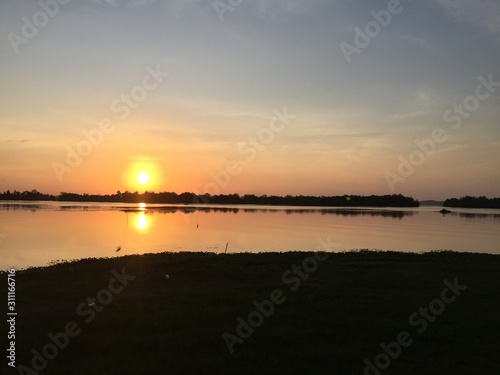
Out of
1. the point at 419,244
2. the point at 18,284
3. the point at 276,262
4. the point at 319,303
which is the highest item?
the point at 419,244

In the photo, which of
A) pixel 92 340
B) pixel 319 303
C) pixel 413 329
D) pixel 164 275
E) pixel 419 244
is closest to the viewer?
pixel 92 340

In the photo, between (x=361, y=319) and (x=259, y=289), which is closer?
(x=361, y=319)

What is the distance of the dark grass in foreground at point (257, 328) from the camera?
287 inches

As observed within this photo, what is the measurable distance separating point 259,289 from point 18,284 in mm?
6692

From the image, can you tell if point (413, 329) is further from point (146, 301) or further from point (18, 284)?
point (18, 284)

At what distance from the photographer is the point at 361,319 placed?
379 inches

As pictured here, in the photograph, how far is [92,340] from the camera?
8.16 m

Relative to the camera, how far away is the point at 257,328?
901cm

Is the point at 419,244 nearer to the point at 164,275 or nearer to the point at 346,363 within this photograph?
the point at 164,275

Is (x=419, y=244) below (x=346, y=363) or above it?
above

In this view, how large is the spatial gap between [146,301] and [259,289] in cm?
314

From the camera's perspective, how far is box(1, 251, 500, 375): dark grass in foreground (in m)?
7.29

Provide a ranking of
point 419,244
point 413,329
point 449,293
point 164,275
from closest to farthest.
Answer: point 413,329 < point 449,293 < point 164,275 < point 419,244

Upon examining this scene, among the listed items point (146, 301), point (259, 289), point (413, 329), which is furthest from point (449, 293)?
point (146, 301)
